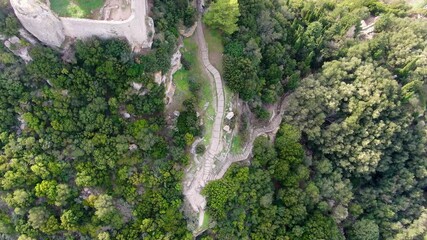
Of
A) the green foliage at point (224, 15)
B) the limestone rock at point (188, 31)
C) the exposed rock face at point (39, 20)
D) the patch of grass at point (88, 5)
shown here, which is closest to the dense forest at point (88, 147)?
the exposed rock face at point (39, 20)

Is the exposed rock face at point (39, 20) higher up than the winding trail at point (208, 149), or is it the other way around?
the exposed rock face at point (39, 20)

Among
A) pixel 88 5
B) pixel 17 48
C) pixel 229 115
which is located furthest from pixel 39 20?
pixel 229 115

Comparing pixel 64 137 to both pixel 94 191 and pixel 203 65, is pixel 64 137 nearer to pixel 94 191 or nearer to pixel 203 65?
pixel 94 191

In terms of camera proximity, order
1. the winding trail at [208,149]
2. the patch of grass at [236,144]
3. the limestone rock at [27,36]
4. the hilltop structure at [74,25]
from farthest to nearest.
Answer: the patch of grass at [236,144], the winding trail at [208,149], the limestone rock at [27,36], the hilltop structure at [74,25]

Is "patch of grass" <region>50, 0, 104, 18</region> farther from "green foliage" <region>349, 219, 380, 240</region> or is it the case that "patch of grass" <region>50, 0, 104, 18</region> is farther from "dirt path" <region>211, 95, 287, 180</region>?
"green foliage" <region>349, 219, 380, 240</region>

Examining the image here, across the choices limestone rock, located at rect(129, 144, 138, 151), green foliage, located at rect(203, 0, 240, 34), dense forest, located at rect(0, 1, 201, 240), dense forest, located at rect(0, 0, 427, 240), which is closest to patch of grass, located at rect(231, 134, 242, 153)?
dense forest, located at rect(0, 0, 427, 240)

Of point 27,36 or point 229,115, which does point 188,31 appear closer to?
point 229,115

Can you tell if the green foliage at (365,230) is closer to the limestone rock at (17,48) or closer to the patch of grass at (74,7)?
the patch of grass at (74,7)
